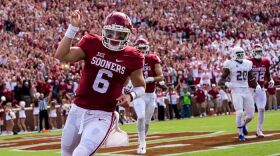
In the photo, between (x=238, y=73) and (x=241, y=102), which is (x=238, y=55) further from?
(x=241, y=102)

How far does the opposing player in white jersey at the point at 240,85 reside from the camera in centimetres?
1212

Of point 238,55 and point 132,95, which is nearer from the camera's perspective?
point 132,95

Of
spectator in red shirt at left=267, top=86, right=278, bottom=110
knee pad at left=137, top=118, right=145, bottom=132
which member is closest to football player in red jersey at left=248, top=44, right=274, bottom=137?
knee pad at left=137, top=118, right=145, bottom=132

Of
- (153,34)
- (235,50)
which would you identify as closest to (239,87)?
(235,50)

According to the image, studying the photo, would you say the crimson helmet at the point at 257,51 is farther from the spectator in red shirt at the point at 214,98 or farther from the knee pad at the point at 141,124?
the spectator in red shirt at the point at 214,98

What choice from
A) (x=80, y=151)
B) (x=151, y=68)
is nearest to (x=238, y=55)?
(x=151, y=68)

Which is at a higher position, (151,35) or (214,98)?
(151,35)

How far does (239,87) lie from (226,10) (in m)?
23.4

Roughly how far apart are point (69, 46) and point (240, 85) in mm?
6868

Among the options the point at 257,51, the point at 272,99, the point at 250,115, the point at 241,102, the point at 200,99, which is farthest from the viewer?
the point at 272,99

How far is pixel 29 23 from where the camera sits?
79.7ft

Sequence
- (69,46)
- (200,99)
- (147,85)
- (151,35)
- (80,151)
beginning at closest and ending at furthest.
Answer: (80,151) → (69,46) → (147,85) → (200,99) → (151,35)

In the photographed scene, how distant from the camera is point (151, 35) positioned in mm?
28109

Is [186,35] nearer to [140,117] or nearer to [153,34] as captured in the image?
[153,34]
